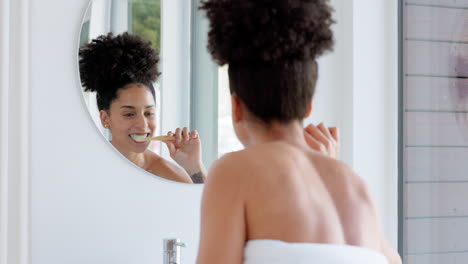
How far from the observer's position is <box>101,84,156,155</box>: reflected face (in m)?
1.90

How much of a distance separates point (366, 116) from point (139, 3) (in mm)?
755

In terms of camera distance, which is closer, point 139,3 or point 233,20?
point 233,20

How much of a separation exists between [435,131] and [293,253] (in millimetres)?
1327

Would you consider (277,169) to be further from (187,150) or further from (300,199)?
(187,150)

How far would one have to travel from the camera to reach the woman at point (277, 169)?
99cm

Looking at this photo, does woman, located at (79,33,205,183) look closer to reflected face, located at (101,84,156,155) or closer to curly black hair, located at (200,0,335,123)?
reflected face, located at (101,84,156,155)

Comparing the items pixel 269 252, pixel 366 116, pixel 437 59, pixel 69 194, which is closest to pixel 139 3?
pixel 69 194

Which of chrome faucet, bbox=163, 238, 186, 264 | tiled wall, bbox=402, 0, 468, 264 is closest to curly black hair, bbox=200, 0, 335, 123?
chrome faucet, bbox=163, 238, 186, 264

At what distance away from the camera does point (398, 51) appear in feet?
7.23

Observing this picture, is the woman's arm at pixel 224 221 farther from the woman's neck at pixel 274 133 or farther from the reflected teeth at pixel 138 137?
the reflected teeth at pixel 138 137

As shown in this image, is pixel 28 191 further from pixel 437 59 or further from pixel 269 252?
pixel 437 59

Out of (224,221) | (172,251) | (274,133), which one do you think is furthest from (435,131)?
(224,221)

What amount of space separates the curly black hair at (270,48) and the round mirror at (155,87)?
34.1 inches

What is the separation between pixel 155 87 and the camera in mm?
1957
